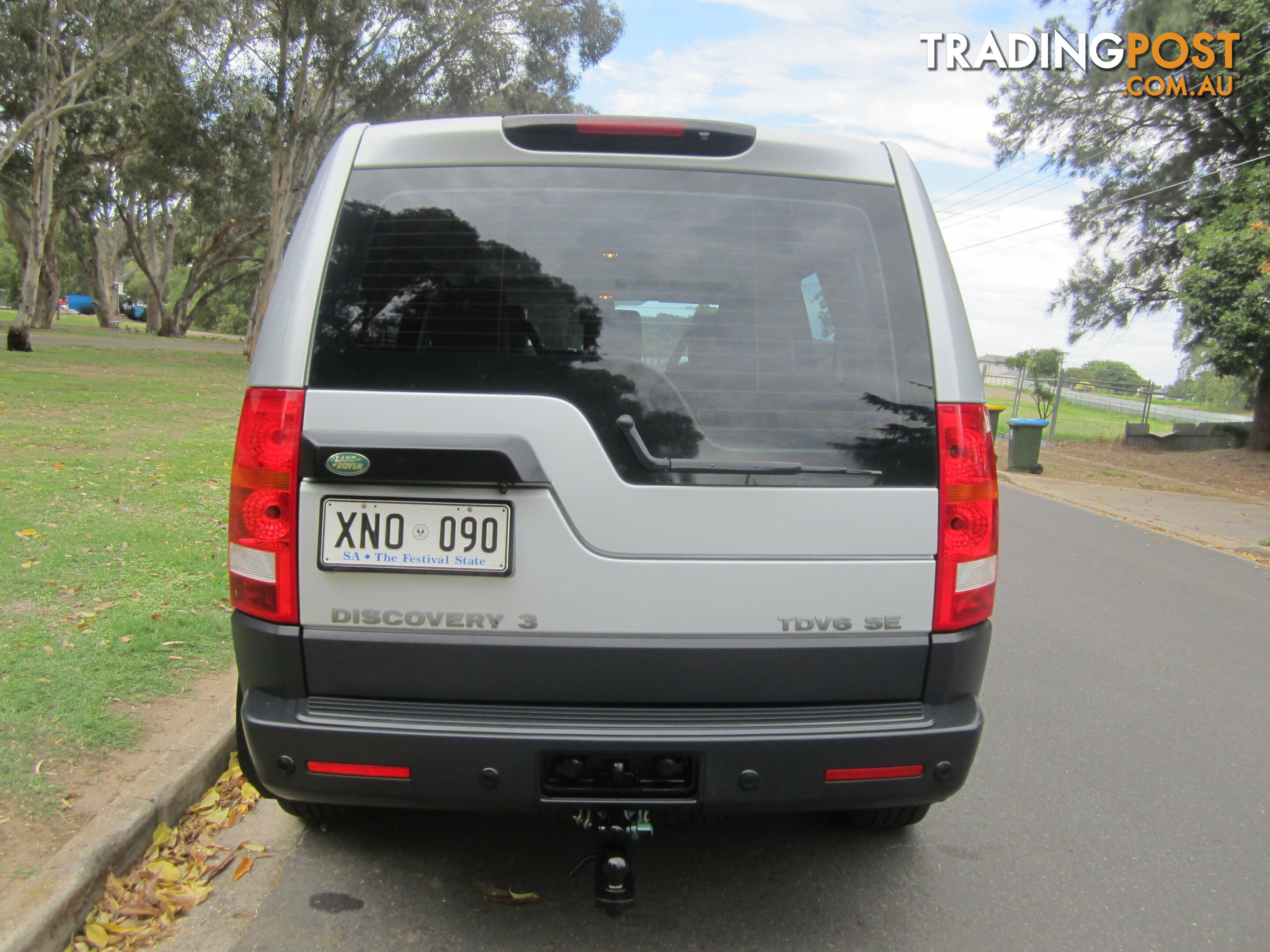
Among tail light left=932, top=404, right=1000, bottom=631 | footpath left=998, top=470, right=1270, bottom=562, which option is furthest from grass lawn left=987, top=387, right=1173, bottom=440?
tail light left=932, top=404, right=1000, bottom=631

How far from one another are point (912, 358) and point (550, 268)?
936 mm

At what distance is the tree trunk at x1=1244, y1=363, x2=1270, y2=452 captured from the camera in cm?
1986

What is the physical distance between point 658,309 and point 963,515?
36.3 inches

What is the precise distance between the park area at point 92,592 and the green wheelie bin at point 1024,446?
41.1 ft

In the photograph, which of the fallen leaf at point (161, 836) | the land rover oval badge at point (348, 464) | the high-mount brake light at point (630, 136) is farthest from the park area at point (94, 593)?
the high-mount brake light at point (630, 136)

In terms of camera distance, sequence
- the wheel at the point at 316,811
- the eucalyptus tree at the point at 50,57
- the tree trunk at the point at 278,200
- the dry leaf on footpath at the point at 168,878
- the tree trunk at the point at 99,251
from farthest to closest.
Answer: the tree trunk at the point at 99,251
the tree trunk at the point at 278,200
the eucalyptus tree at the point at 50,57
the wheel at the point at 316,811
the dry leaf on footpath at the point at 168,878

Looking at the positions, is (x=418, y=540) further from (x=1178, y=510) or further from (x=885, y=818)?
(x=1178, y=510)

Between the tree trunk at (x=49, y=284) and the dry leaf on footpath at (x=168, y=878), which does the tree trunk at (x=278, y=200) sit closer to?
the tree trunk at (x=49, y=284)

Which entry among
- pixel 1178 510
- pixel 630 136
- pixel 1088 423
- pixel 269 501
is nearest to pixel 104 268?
pixel 1088 423

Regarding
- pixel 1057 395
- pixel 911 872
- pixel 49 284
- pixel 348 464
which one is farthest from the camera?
pixel 49 284

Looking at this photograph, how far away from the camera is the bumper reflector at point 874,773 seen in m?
2.37

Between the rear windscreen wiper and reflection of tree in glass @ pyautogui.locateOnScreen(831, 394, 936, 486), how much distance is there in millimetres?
98

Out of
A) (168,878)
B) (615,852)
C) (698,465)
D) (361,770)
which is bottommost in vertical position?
(168,878)

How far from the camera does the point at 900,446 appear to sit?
239 cm
